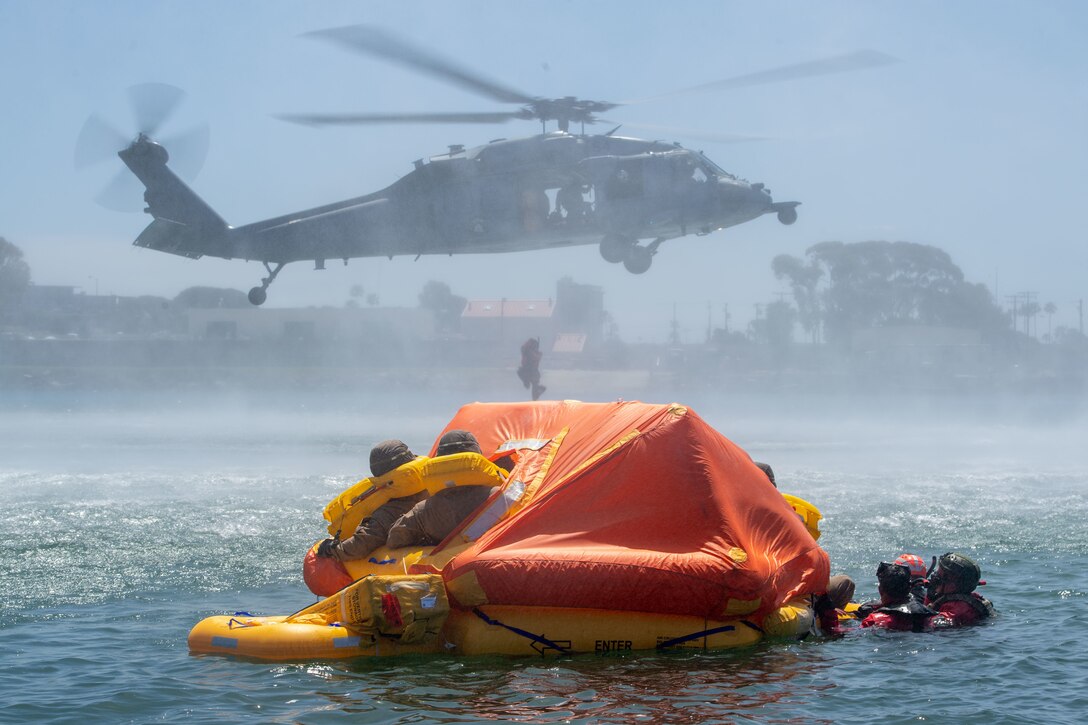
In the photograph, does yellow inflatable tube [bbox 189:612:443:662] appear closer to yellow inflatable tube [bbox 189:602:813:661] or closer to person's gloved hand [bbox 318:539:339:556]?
yellow inflatable tube [bbox 189:602:813:661]

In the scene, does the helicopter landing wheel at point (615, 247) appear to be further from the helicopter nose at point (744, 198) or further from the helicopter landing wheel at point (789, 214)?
the helicopter landing wheel at point (789, 214)

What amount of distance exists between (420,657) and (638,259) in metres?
12.3

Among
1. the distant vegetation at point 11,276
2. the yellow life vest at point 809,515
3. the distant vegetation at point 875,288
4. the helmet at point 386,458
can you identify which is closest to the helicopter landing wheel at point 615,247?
the yellow life vest at point 809,515

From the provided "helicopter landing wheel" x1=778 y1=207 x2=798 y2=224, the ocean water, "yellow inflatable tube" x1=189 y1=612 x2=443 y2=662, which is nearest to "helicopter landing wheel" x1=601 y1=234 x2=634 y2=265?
"helicopter landing wheel" x1=778 y1=207 x2=798 y2=224

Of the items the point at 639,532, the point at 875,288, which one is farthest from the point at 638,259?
the point at 875,288

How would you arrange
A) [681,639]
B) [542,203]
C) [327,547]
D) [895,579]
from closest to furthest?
[681,639]
[895,579]
[327,547]
[542,203]

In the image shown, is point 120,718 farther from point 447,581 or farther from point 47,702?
point 447,581

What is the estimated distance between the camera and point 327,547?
332 inches

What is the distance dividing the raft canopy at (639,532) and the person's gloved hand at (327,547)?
1.07 meters

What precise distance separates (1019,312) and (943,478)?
50.2 m

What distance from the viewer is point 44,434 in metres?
28.8

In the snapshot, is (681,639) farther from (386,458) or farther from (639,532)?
(386,458)

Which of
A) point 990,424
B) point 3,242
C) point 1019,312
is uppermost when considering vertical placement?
point 3,242

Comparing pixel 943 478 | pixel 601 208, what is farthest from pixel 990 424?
pixel 601 208
